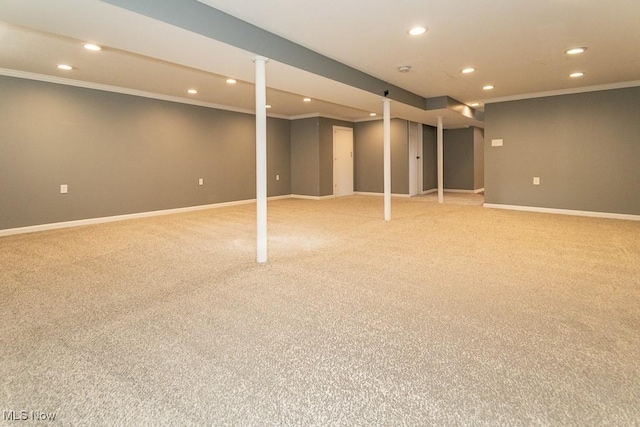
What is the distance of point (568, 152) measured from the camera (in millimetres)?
6762

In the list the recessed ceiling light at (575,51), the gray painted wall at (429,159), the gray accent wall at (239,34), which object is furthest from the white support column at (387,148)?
the gray painted wall at (429,159)

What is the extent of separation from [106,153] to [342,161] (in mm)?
6154

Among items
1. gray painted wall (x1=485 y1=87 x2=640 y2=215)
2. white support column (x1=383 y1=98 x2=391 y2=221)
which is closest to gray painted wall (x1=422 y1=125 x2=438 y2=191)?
gray painted wall (x1=485 y1=87 x2=640 y2=215)

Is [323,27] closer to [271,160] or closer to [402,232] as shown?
[402,232]

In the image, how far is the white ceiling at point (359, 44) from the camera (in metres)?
2.99

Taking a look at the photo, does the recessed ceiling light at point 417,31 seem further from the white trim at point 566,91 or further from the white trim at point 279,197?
the white trim at point 279,197

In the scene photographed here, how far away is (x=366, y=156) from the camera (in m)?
10.6

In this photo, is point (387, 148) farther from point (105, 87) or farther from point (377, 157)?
point (105, 87)

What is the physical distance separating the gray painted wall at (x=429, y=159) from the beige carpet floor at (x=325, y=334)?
→ 679 cm

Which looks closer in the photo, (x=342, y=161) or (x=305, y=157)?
(x=305, y=157)

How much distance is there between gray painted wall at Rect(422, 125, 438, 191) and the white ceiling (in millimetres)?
4508

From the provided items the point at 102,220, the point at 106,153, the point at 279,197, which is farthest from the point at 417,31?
the point at 279,197

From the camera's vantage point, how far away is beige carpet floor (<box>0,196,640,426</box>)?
152 centimetres

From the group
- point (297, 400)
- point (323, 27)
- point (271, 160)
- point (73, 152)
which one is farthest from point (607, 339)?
point (271, 160)
